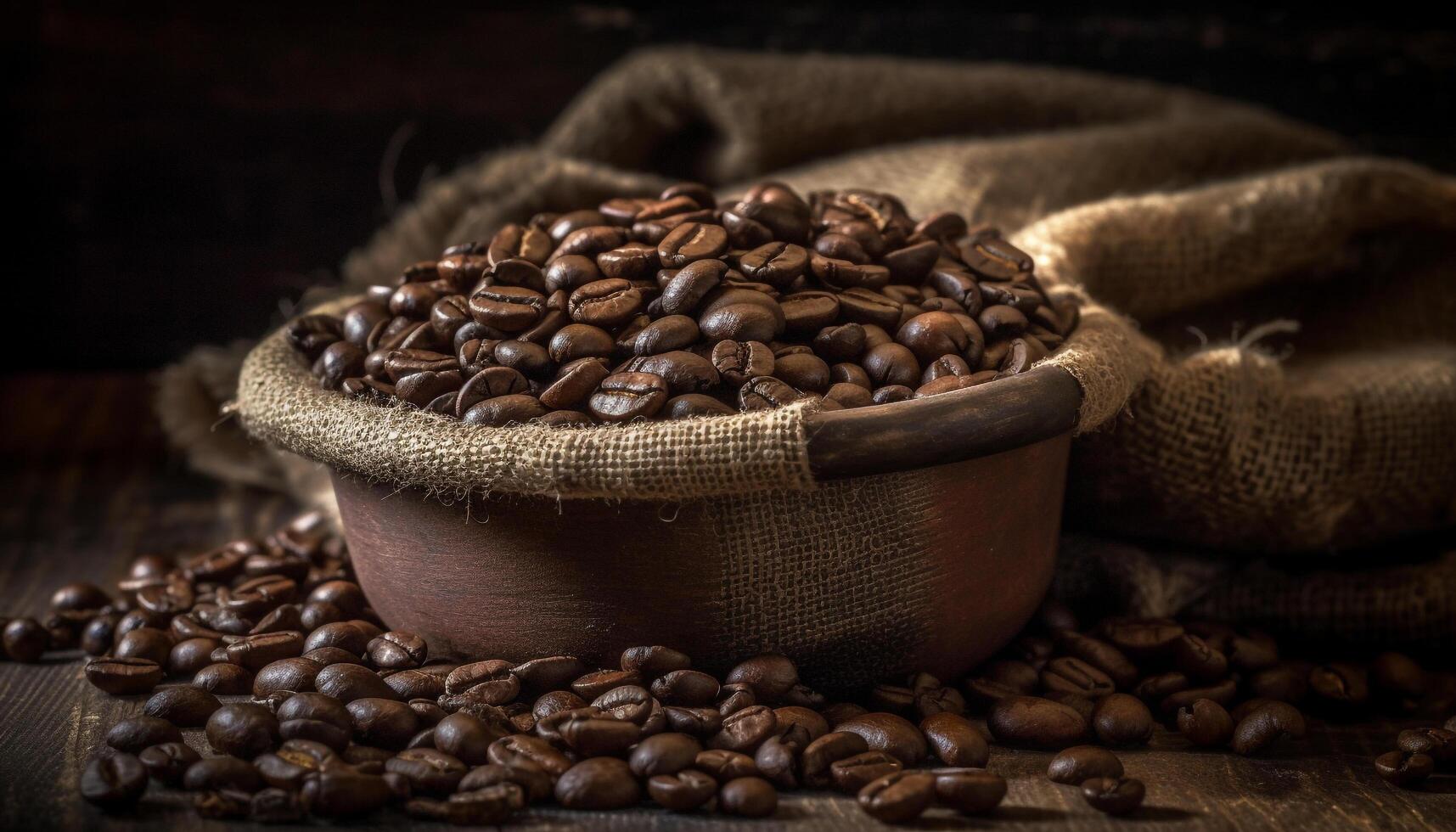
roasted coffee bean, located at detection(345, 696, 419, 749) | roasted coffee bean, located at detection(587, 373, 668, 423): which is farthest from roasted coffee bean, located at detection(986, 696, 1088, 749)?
roasted coffee bean, located at detection(345, 696, 419, 749)

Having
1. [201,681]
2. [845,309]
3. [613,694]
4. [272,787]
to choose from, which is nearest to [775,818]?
[613,694]

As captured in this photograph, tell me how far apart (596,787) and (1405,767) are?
0.87m

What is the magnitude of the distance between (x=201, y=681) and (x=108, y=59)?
6.74 ft

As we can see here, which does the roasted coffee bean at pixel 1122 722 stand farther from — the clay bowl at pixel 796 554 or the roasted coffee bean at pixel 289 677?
the roasted coffee bean at pixel 289 677

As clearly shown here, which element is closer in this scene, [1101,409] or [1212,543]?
[1101,409]

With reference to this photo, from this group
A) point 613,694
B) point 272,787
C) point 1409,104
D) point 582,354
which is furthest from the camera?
point 1409,104

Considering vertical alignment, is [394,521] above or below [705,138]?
below

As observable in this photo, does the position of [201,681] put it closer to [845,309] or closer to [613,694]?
[613,694]

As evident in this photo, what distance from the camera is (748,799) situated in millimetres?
1256

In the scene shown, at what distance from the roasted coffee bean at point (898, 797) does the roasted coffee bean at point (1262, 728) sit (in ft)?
1.44

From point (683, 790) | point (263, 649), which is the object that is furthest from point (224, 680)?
point (683, 790)

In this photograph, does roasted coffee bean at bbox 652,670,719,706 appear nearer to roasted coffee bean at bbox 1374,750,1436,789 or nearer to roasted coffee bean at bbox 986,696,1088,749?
roasted coffee bean at bbox 986,696,1088,749

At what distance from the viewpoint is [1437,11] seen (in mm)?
2922

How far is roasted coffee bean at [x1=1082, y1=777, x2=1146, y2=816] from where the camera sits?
128 centimetres
